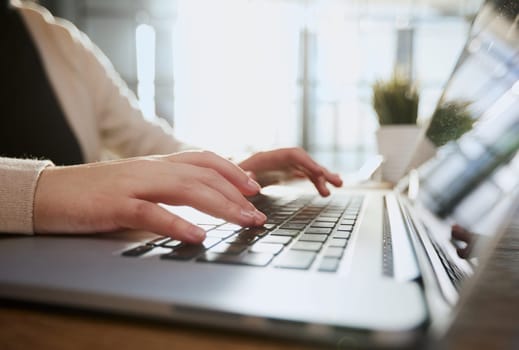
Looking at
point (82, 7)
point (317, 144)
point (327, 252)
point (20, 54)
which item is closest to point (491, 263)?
point (327, 252)

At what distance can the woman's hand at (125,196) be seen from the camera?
326 mm

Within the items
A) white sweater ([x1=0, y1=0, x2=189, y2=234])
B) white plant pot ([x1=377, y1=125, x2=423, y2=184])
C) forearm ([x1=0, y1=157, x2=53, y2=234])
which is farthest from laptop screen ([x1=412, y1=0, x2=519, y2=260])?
white sweater ([x1=0, y1=0, x2=189, y2=234])

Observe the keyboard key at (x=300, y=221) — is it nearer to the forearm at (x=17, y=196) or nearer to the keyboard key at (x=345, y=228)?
the keyboard key at (x=345, y=228)

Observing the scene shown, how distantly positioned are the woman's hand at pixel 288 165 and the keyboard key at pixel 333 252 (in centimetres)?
46

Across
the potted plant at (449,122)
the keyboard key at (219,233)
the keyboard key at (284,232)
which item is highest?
the potted plant at (449,122)

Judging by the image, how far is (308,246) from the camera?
0.97 feet

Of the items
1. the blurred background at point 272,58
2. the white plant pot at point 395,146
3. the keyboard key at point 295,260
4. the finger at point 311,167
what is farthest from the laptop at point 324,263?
the blurred background at point 272,58

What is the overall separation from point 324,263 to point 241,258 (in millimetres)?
50

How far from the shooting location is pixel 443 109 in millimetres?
628

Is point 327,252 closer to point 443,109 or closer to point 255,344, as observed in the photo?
point 255,344

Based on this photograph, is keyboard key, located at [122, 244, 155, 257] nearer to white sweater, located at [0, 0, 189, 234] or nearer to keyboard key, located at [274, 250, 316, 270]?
keyboard key, located at [274, 250, 316, 270]

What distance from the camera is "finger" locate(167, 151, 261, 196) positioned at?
1.29ft

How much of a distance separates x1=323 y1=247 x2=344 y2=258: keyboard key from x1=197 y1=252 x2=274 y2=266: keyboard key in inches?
1.5

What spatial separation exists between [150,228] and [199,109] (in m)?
3.42
